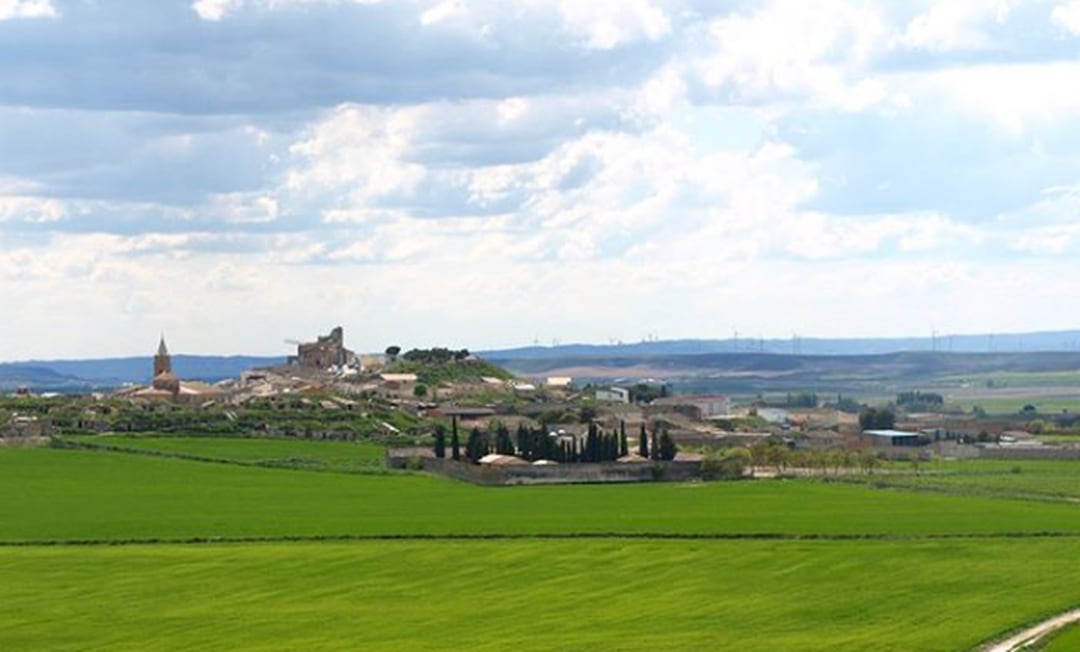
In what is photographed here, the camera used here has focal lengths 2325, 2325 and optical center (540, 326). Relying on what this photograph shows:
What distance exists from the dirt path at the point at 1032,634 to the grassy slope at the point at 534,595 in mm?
789

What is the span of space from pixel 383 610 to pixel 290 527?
26371 mm

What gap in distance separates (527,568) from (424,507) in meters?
27.0

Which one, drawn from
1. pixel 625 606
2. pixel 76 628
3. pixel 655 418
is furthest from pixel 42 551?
pixel 655 418

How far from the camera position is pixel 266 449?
146875 millimetres

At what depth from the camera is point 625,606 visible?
214 feet

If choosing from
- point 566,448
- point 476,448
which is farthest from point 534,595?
point 476,448

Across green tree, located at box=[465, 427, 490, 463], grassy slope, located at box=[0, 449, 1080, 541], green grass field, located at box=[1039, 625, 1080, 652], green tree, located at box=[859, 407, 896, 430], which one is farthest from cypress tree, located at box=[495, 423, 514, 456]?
green grass field, located at box=[1039, 625, 1080, 652]

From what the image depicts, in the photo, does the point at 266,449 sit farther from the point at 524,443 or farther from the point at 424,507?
the point at 424,507

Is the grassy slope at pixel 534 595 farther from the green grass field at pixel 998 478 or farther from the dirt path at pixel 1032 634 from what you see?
the green grass field at pixel 998 478

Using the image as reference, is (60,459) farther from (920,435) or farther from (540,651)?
(540,651)

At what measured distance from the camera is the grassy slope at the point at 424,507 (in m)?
89.8

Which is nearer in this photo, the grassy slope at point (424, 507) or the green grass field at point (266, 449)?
the grassy slope at point (424, 507)

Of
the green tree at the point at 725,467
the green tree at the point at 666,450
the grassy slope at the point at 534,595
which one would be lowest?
the grassy slope at the point at 534,595

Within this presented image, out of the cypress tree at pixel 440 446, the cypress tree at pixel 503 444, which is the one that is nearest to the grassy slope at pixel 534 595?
the cypress tree at pixel 503 444
